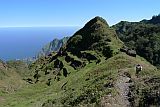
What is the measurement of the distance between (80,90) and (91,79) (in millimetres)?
11500

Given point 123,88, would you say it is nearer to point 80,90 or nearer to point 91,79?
point 80,90

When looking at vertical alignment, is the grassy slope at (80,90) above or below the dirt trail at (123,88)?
below

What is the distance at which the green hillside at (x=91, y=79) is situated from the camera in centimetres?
Result: 3712

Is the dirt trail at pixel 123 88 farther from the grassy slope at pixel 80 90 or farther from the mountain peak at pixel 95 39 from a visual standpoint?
the mountain peak at pixel 95 39

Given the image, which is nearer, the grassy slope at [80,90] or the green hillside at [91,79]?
the green hillside at [91,79]

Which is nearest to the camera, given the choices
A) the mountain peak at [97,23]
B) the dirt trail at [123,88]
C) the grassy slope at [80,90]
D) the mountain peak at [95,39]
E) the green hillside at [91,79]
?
the dirt trail at [123,88]

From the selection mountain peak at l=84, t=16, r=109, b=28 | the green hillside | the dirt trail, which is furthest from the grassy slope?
mountain peak at l=84, t=16, r=109, b=28

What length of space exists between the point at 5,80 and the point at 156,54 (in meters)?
57.8

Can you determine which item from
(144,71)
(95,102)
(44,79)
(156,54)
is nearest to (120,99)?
(95,102)

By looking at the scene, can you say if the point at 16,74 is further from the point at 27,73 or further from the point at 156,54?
the point at 156,54

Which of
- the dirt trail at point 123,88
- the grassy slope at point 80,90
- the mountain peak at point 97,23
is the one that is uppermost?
the mountain peak at point 97,23

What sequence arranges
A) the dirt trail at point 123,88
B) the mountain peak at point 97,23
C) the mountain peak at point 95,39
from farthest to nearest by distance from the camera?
the mountain peak at point 97,23
the mountain peak at point 95,39
the dirt trail at point 123,88

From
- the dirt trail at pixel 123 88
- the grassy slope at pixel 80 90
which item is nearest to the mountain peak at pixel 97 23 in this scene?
the grassy slope at pixel 80 90

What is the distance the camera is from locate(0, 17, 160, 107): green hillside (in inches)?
1462
